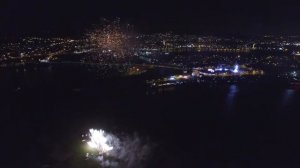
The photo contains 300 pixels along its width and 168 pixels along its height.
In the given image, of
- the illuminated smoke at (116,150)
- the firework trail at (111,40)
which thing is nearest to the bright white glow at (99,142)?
the illuminated smoke at (116,150)

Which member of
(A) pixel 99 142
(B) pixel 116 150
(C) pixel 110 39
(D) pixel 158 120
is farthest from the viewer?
(C) pixel 110 39

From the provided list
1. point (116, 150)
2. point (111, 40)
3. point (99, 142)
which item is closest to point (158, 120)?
point (99, 142)

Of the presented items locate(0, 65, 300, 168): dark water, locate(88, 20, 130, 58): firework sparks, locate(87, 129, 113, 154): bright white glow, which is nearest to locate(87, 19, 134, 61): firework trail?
locate(88, 20, 130, 58): firework sparks

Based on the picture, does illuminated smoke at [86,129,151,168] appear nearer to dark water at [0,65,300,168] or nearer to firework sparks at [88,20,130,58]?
dark water at [0,65,300,168]

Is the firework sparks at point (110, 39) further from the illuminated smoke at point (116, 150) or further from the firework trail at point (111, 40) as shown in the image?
the illuminated smoke at point (116, 150)

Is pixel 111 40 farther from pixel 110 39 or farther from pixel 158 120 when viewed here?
pixel 158 120
